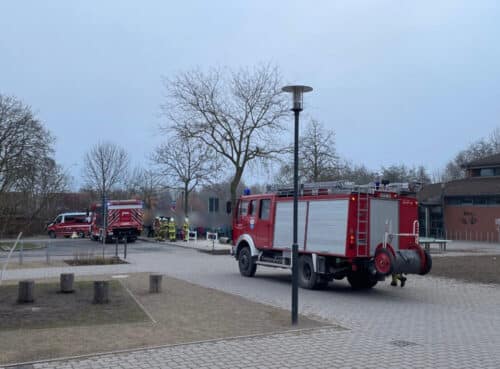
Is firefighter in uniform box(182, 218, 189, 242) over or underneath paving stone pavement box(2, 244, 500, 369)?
over

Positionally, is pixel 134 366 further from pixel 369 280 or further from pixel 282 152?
pixel 282 152

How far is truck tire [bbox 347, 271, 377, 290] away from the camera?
605 inches

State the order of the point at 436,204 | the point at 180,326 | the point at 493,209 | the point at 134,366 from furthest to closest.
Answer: the point at 436,204 → the point at 493,209 → the point at 180,326 → the point at 134,366

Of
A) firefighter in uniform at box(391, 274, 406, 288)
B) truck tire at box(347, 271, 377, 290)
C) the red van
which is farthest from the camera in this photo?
the red van

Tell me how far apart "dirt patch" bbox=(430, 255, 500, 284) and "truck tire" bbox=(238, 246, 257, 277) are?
617cm

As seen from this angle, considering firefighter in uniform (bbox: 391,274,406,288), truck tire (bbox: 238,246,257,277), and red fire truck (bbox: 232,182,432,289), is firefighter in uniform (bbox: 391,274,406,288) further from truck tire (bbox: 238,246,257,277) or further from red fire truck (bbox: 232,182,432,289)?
truck tire (bbox: 238,246,257,277)

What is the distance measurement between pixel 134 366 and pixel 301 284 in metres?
8.97

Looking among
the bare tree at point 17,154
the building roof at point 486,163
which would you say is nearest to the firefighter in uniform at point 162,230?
the bare tree at point 17,154

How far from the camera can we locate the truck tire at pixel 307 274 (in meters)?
14.8

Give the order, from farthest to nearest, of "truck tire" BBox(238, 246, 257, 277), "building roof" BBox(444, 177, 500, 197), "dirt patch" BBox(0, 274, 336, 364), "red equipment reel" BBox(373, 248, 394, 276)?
"building roof" BBox(444, 177, 500, 197)
"truck tire" BBox(238, 246, 257, 277)
"red equipment reel" BBox(373, 248, 394, 276)
"dirt patch" BBox(0, 274, 336, 364)

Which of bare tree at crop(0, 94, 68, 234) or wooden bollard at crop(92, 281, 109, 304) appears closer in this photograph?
wooden bollard at crop(92, 281, 109, 304)

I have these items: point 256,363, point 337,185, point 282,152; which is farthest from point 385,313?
point 282,152

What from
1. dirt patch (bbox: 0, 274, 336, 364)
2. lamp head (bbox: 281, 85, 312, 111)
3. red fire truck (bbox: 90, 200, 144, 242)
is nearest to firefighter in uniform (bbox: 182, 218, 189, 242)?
red fire truck (bbox: 90, 200, 144, 242)

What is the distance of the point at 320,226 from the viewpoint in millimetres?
14773
